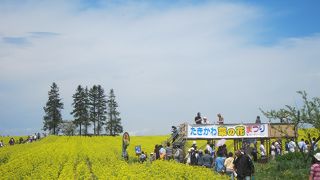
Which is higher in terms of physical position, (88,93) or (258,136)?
(88,93)

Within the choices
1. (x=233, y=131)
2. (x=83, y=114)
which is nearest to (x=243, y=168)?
(x=233, y=131)

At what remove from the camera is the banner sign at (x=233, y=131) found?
114 feet

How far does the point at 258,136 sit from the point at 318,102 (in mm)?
6783

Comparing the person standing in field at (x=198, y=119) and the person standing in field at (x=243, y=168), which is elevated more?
the person standing in field at (x=198, y=119)

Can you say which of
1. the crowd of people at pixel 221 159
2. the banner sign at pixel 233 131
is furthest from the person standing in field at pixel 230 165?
the banner sign at pixel 233 131

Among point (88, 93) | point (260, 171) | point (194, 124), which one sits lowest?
point (260, 171)

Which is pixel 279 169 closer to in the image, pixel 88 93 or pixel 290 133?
pixel 290 133

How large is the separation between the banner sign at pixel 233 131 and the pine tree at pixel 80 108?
77.9m

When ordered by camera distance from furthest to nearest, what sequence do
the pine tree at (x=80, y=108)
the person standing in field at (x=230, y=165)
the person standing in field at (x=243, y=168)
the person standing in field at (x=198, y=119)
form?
the pine tree at (x=80, y=108) < the person standing in field at (x=198, y=119) < the person standing in field at (x=230, y=165) < the person standing in field at (x=243, y=168)

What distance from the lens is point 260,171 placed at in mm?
28141

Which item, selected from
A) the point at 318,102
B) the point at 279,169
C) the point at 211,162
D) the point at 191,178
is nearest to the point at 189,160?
the point at 211,162

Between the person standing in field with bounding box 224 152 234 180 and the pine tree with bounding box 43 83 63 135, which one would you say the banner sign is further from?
the pine tree with bounding box 43 83 63 135

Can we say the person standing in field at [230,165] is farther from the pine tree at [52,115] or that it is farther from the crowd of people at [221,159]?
the pine tree at [52,115]

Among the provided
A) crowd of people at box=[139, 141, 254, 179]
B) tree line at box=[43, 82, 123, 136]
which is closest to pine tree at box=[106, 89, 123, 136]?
tree line at box=[43, 82, 123, 136]
